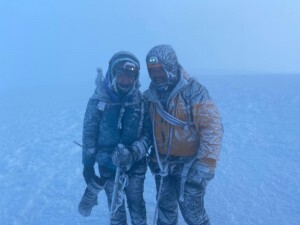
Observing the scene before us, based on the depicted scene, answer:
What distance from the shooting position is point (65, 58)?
7169cm

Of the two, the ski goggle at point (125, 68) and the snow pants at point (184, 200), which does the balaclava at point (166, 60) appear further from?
the snow pants at point (184, 200)

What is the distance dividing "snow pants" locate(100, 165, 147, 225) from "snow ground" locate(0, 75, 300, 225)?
961mm

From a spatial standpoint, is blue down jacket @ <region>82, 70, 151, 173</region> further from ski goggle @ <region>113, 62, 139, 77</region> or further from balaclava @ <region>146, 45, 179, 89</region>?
balaclava @ <region>146, 45, 179, 89</region>

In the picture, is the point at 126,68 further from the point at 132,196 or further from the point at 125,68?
the point at 132,196

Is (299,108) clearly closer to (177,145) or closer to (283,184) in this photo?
(283,184)

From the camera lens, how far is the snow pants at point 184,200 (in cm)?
384

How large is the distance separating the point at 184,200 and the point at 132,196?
59cm

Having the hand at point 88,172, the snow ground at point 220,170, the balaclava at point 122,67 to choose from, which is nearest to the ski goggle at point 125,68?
the balaclava at point 122,67

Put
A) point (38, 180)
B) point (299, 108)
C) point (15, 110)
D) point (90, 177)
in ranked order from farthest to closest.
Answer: point (15, 110), point (299, 108), point (38, 180), point (90, 177)

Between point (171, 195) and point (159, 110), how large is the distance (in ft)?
3.44

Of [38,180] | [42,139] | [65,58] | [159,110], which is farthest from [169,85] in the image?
[65,58]

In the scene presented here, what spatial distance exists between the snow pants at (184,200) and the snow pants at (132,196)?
0.22 meters

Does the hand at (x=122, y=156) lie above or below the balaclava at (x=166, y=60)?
below

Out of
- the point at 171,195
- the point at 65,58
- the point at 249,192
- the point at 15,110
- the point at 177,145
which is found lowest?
the point at 65,58
